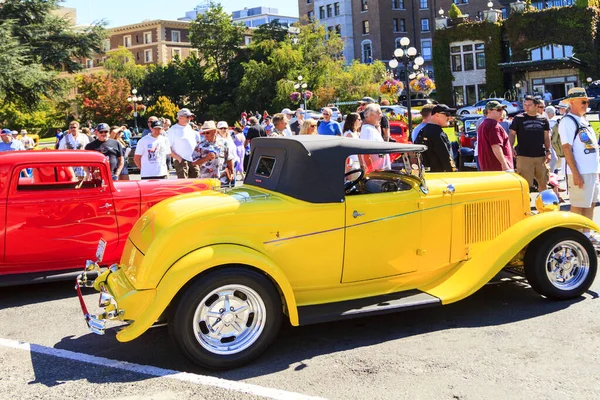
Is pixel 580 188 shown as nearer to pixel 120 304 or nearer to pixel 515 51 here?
pixel 120 304

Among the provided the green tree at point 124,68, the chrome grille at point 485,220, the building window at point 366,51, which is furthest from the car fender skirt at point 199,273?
the building window at point 366,51

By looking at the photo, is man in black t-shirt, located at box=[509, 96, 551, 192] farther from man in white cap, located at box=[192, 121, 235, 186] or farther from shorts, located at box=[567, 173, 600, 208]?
man in white cap, located at box=[192, 121, 235, 186]

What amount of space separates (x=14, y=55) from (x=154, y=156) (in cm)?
2462

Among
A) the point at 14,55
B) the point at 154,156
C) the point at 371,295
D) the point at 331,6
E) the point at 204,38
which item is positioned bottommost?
the point at 371,295

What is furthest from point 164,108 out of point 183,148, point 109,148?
point 183,148

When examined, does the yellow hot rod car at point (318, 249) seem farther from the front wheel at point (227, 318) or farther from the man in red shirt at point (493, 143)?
the man in red shirt at point (493, 143)

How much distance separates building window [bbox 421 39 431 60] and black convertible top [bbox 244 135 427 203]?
74.2m

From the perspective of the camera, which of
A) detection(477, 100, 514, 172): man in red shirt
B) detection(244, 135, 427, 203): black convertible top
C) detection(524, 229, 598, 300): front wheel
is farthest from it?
detection(477, 100, 514, 172): man in red shirt

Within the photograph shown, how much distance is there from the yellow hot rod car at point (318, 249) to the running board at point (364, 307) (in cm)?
1

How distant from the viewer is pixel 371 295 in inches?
209

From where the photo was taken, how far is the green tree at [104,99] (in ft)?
207

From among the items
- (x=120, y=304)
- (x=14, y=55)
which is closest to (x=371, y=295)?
(x=120, y=304)

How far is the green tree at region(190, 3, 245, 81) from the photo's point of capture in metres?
68.5

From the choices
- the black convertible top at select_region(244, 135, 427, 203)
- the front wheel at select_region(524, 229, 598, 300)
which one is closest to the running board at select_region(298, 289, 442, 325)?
the black convertible top at select_region(244, 135, 427, 203)
